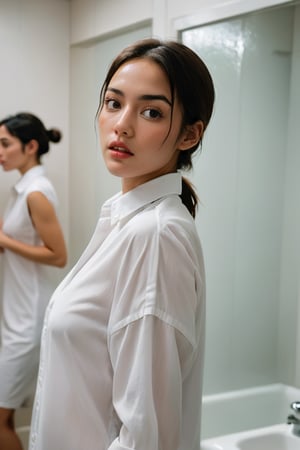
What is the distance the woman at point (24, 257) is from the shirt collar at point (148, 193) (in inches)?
43.0

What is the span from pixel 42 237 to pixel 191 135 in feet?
3.88

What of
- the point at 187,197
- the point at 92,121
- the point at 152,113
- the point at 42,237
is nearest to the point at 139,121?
the point at 152,113

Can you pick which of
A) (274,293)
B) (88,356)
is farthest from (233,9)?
(88,356)

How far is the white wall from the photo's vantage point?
7.33 ft

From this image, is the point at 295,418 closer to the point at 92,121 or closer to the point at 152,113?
the point at 152,113

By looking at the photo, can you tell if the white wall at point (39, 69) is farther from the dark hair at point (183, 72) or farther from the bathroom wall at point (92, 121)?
the dark hair at point (183, 72)

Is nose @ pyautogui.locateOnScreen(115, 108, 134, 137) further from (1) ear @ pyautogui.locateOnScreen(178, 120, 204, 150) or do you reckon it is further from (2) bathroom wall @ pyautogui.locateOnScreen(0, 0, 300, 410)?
(2) bathroom wall @ pyautogui.locateOnScreen(0, 0, 300, 410)

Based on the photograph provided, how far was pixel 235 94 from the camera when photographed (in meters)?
1.62

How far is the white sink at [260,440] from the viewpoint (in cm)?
124

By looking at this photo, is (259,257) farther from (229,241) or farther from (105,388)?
(105,388)

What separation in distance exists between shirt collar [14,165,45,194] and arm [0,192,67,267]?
2.7 inches

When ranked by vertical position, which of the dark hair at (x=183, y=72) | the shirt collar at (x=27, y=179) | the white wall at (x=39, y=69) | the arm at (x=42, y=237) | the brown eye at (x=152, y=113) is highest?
the white wall at (x=39, y=69)

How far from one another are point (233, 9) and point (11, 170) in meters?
1.07

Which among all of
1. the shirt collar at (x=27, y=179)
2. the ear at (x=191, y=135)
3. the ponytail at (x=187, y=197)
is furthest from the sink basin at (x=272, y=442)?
the shirt collar at (x=27, y=179)
